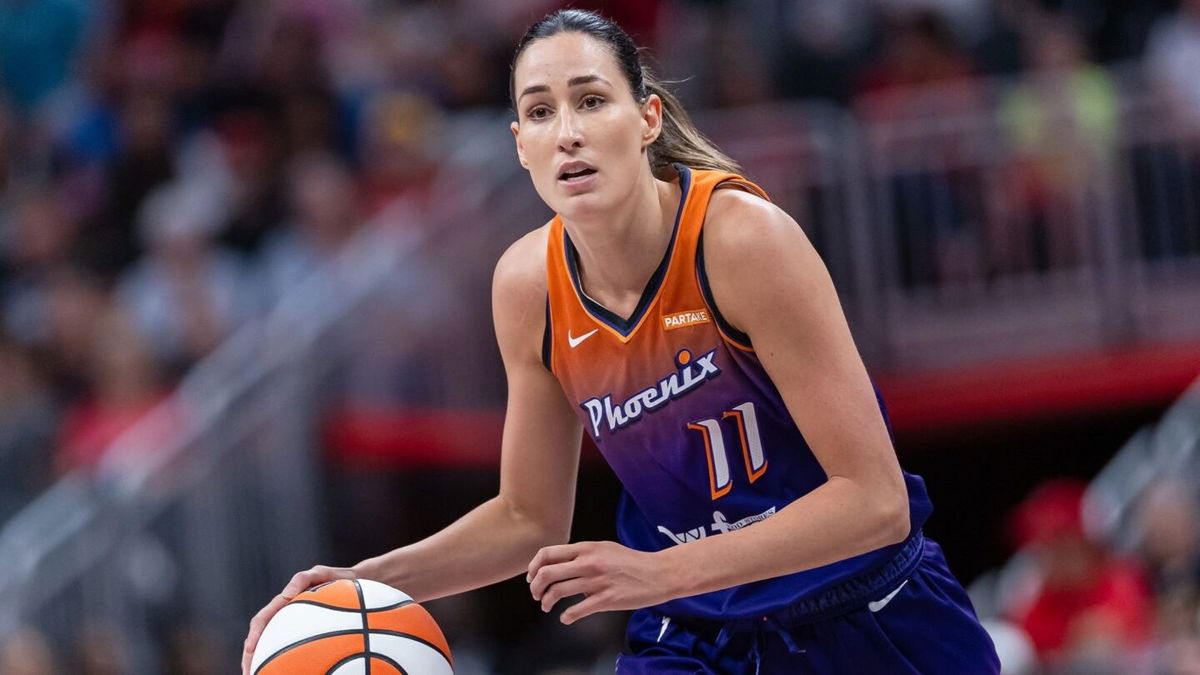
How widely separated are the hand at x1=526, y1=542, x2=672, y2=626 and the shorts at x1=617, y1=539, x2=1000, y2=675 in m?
0.55

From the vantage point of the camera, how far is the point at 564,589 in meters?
3.54

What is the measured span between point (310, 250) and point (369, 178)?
2.41 ft

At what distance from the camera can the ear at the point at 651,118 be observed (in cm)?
407

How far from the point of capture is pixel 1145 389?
9406 millimetres

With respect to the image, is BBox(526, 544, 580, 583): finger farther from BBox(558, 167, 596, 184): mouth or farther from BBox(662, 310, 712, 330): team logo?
BBox(558, 167, 596, 184): mouth

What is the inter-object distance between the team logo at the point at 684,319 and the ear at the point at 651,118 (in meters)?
0.41

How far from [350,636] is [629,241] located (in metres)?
1.10

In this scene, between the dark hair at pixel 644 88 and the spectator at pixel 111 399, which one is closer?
the dark hair at pixel 644 88

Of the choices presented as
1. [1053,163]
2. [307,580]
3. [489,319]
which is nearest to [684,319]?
[307,580]

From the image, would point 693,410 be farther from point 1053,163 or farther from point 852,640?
point 1053,163

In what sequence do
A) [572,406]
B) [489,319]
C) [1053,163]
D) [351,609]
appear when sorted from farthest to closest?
[489,319] → [1053,163] → [572,406] → [351,609]

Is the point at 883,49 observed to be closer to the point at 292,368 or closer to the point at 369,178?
the point at 369,178

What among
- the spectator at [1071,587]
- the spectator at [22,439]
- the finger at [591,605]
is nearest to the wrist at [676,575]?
the finger at [591,605]

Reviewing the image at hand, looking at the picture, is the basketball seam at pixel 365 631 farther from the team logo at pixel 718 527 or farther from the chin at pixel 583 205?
the chin at pixel 583 205
